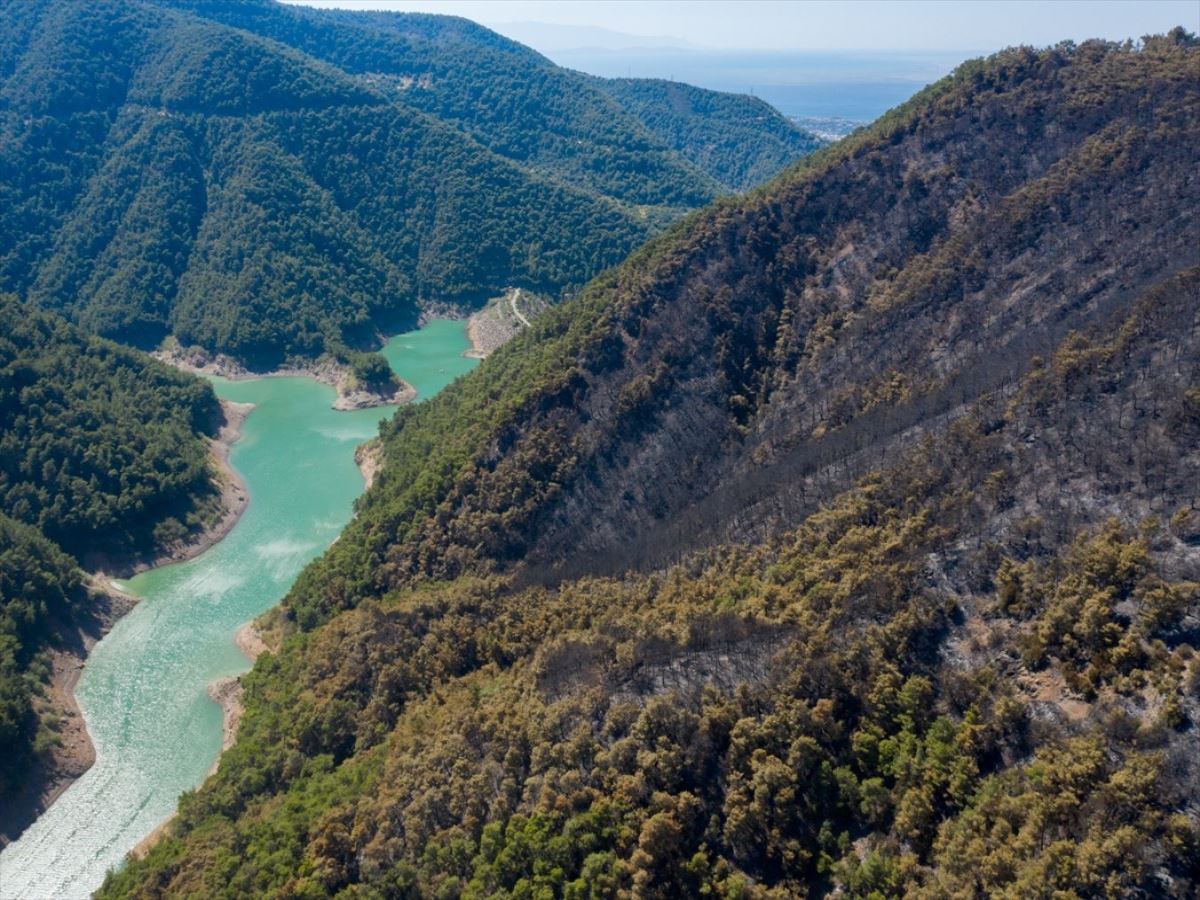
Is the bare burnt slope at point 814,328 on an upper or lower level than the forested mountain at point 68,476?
upper

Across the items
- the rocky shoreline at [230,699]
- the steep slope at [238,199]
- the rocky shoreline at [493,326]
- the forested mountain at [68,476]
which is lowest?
the rocky shoreline at [230,699]

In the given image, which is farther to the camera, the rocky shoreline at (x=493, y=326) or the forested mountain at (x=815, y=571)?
the rocky shoreline at (x=493, y=326)

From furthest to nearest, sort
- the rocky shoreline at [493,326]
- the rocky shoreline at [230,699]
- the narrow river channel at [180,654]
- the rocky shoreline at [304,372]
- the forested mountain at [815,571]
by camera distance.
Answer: the rocky shoreline at [493,326] → the rocky shoreline at [304,372] → the narrow river channel at [180,654] → the rocky shoreline at [230,699] → the forested mountain at [815,571]

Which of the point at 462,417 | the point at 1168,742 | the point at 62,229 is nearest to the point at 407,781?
the point at 1168,742

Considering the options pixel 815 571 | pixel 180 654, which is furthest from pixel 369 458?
pixel 815 571

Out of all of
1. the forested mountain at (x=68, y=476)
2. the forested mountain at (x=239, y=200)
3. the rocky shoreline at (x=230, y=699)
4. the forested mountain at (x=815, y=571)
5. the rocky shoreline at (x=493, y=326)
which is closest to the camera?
the forested mountain at (x=815, y=571)

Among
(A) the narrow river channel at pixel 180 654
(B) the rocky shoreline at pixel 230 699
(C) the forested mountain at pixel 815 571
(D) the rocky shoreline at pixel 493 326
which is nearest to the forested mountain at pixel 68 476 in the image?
(A) the narrow river channel at pixel 180 654

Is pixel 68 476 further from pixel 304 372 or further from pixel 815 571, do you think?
pixel 815 571

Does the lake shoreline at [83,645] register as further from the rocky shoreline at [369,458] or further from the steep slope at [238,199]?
the steep slope at [238,199]
